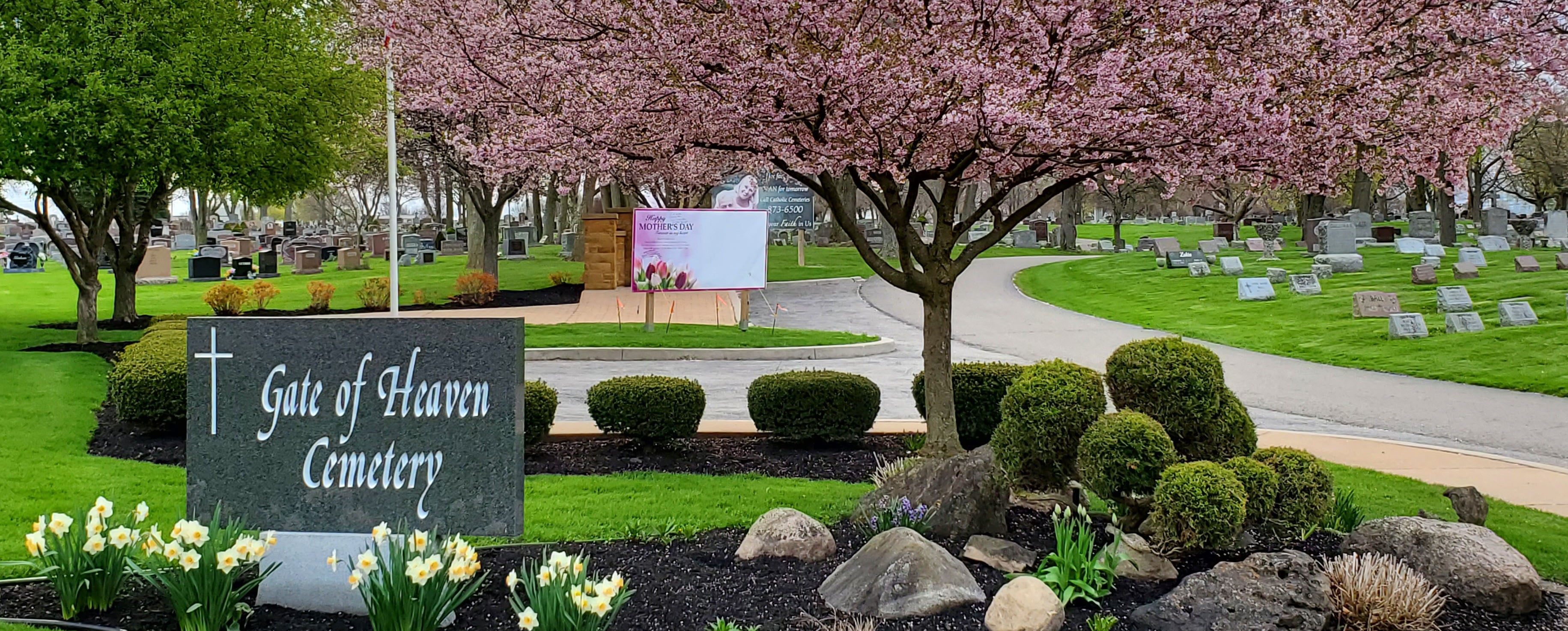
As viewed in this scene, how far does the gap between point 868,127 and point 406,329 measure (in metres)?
3.20

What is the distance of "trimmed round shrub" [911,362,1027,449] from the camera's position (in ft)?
28.6

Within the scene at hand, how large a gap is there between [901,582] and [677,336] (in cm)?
1379

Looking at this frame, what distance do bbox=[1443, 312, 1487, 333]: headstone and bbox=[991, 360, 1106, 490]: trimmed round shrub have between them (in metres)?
15.4

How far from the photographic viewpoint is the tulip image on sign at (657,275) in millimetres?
18859

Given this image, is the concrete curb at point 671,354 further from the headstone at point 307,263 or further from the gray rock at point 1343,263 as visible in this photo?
the headstone at point 307,263

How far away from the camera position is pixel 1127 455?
17.5ft

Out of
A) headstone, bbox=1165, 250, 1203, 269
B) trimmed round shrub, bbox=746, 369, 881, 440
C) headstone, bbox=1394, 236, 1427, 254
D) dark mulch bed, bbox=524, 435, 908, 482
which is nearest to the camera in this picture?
dark mulch bed, bbox=524, 435, 908, 482

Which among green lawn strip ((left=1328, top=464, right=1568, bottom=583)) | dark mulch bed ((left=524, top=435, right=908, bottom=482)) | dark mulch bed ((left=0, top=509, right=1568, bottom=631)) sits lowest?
green lawn strip ((left=1328, top=464, right=1568, bottom=583))

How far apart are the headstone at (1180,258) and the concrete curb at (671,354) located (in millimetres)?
20785

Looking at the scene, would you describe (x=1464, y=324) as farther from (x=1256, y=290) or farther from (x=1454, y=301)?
(x=1256, y=290)

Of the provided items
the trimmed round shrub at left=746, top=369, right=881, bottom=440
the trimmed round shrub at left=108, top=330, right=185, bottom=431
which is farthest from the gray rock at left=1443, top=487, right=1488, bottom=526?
the trimmed round shrub at left=108, top=330, right=185, bottom=431

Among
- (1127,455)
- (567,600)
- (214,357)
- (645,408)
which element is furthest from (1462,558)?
(214,357)

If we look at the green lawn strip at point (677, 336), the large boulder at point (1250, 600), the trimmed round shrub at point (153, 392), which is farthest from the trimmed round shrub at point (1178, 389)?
the green lawn strip at point (677, 336)

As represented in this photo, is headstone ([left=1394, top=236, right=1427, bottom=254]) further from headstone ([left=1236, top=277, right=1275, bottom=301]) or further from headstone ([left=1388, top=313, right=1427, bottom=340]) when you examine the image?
headstone ([left=1388, top=313, right=1427, bottom=340])
